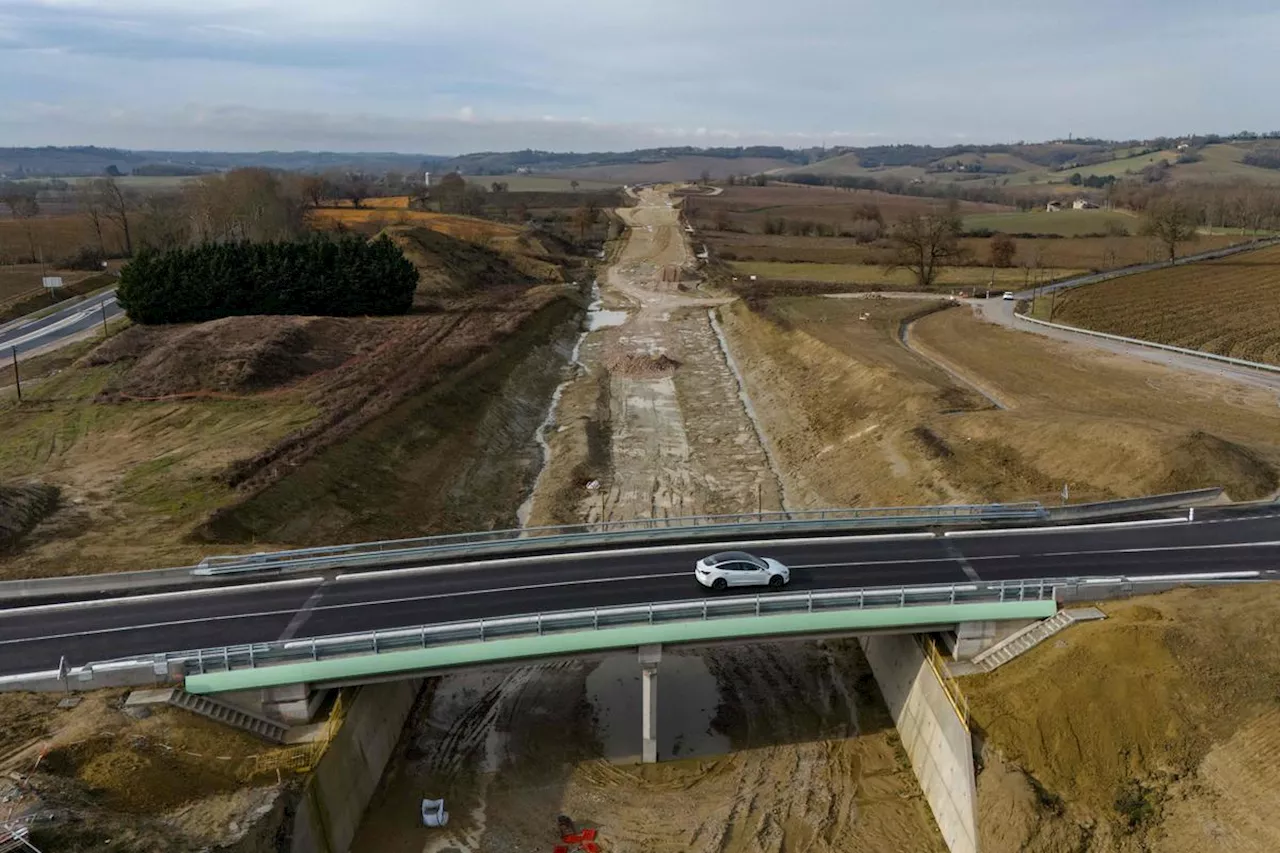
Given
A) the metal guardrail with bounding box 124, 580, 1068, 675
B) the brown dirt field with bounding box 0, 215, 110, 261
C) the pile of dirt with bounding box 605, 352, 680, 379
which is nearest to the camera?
the metal guardrail with bounding box 124, 580, 1068, 675

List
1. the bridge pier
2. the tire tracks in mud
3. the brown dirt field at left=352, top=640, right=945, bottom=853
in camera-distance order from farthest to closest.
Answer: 1. the tire tracks in mud
2. the bridge pier
3. the brown dirt field at left=352, top=640, right=945, bottom=853

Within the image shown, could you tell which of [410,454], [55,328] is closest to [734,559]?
[410,454]

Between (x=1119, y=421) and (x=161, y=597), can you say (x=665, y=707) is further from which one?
(x=1119, y=421)

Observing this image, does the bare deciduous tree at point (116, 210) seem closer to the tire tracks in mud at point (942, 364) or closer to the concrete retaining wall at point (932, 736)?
the tire tracks in mud at point (942, 364)

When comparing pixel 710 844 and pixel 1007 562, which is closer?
pixel 710 844

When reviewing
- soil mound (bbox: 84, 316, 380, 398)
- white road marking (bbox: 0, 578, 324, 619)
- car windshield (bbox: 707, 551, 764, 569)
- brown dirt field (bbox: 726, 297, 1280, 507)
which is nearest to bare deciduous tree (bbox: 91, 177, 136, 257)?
soil mound (bbox: 84, 316, 380, 398)

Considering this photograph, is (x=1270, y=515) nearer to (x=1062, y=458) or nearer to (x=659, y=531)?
(x=1062, y=458)

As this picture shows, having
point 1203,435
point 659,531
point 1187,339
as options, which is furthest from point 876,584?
point 1187,339

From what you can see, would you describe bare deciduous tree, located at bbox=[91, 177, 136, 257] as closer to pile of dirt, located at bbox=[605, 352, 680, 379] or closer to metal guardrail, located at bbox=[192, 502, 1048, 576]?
pile of dirt, located at bbox=[605, 352, 680, 379]
